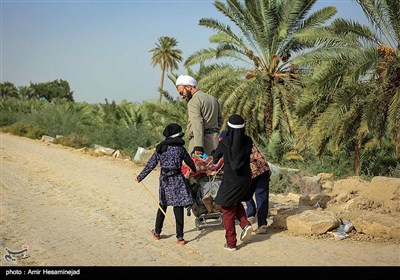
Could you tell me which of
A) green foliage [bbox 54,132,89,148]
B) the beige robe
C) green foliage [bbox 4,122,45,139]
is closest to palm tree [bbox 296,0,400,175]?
the beige robe

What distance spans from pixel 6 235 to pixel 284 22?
1214cm

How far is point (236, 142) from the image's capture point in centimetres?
562

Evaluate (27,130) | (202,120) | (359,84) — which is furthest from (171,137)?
(27,130)

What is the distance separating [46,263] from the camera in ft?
17.7

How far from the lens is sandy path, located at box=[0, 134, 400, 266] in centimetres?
532

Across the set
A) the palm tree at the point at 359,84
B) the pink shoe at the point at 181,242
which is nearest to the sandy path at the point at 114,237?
the pink shoe at the point at 181,242

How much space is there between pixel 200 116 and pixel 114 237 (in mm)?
2142

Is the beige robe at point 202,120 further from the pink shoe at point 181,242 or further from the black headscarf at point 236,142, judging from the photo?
the pink shoe at point 181,242

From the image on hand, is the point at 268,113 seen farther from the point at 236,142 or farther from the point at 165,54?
the point at 165,54

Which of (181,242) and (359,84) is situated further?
(359,84)

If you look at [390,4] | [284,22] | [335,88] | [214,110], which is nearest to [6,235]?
[214,110]

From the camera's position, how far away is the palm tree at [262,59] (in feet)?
51.8

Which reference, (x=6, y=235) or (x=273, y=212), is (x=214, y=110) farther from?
(x=6, y=235)

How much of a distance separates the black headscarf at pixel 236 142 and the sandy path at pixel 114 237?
112 centimetres
